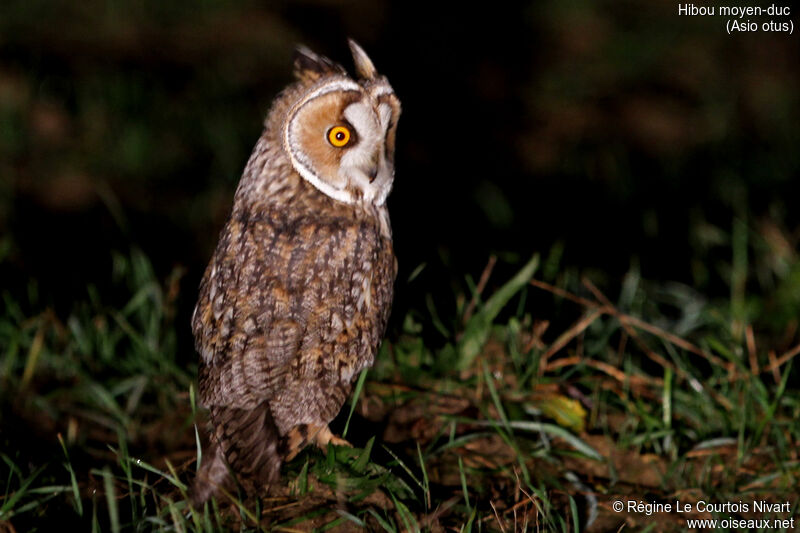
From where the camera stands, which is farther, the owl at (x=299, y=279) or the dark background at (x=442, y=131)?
the dark background at (x=442, y=131)

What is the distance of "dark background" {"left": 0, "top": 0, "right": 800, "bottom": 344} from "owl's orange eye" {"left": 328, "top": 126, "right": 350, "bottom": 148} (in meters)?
0.90

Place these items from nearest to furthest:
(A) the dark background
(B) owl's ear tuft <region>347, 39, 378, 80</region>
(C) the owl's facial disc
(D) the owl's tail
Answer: (D) the owl's tail < (C) the owl's facial disc < (B) owl's ear tuft <region>347, 39, 378, 80</region> < (A) the dark background

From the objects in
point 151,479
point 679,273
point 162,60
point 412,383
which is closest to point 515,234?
point 679,273

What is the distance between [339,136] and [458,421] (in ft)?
3.73

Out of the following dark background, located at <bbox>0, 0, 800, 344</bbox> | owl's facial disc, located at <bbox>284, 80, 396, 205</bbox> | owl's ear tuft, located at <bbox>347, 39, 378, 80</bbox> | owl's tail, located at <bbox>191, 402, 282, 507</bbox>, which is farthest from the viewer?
dark background, located at <bbox>0, 0, 800, 344</bbox>

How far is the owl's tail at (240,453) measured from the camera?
266 centimetres

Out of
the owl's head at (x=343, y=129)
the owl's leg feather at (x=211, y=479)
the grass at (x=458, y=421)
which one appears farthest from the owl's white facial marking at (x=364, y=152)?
the owl's leg feather at (x=211, y=479)

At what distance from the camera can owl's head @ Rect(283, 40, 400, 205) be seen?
9.11ft

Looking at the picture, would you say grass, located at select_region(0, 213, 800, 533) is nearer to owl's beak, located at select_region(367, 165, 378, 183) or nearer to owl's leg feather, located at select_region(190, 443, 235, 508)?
owl's leg feather, located at select_region(190, 443, 235, 508)

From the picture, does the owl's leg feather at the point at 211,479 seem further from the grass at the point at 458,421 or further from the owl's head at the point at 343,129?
the owl's head at the point at 343,129

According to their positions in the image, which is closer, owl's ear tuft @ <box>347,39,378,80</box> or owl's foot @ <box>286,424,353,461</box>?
owl's foot @ <box>286,424,353,461</box>

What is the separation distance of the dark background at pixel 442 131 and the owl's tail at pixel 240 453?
102 centimetres

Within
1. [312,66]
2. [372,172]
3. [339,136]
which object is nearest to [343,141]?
[339,136]

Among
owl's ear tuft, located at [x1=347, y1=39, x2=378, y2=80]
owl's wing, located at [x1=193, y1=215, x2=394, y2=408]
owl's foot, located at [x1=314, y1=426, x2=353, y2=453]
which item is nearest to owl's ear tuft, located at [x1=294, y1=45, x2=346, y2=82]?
owl's ear tuft, located at [x1=347, y1=39, x2=378, y2=80]
